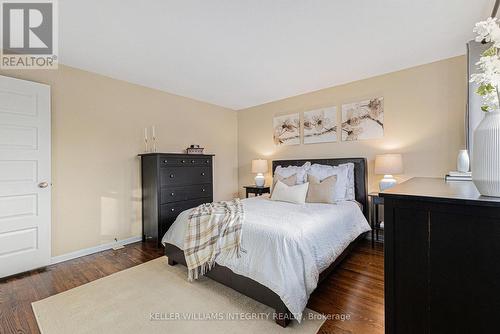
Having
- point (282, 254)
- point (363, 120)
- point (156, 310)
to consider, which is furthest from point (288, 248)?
point (363, 120)

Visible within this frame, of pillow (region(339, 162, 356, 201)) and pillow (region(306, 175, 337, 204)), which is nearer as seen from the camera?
pillow (region(306, 175, 337, 204))

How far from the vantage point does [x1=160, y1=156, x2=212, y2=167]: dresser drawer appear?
10.8ft

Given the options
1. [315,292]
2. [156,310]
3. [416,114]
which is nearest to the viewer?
[156,310]

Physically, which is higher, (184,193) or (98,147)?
(98,147)

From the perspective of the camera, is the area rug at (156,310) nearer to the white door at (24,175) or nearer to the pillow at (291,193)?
Answer: the white door at (24,175)

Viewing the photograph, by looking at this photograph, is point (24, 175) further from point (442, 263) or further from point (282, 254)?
point (442, 263)

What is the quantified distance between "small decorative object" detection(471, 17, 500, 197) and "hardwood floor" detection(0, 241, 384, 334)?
50.8 inches

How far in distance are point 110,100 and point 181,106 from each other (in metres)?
1.17

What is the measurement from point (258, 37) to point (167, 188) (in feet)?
7.59

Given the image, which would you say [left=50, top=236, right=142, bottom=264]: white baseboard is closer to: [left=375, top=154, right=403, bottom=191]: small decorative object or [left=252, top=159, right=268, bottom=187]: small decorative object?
[left=252, top=159, right=268, bottom=187]: small decorative object

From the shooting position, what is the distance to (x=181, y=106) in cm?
415

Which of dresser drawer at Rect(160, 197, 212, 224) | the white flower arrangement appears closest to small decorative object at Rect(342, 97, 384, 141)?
the white flower arrangement

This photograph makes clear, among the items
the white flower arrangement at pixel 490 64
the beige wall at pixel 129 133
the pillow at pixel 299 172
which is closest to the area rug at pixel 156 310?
the beige wall at pixel 129 133

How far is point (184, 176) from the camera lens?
11.7 ft
